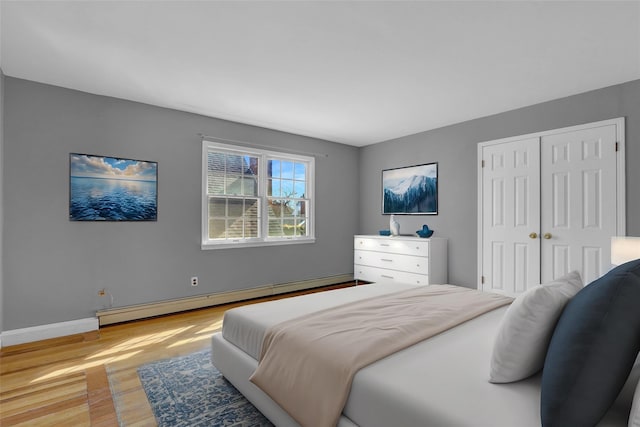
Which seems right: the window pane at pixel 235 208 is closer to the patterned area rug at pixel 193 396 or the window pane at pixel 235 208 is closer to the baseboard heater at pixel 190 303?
the baseboard heater at pixel 190 303

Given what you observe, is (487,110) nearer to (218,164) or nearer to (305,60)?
(305,60)

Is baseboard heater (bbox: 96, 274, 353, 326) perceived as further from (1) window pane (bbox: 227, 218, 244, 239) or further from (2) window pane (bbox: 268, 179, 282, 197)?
(2) window pane (bbox: 268, 179, 282, 197)

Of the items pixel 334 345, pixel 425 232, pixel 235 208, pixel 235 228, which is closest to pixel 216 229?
pixel 235 228

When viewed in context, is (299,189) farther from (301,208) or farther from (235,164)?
(235,164)

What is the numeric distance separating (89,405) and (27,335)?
5.53 feet

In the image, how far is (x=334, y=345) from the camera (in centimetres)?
151

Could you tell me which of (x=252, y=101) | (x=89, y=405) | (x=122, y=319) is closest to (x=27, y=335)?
(x=122, y=319)

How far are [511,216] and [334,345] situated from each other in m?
3.40

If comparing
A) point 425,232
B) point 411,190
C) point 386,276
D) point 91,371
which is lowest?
point 91,371

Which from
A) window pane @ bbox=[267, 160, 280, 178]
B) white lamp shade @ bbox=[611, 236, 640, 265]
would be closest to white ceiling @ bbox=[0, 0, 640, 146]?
window pane @ bbox=[267, 160, 280, 178]

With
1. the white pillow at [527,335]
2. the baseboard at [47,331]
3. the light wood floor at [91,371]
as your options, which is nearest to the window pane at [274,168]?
the light wood floor at [91,371]

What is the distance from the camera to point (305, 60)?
2742 millimetres

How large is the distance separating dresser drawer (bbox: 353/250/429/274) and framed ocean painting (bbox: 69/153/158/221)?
3.09 metres

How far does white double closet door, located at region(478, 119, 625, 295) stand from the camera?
10.7 ft
